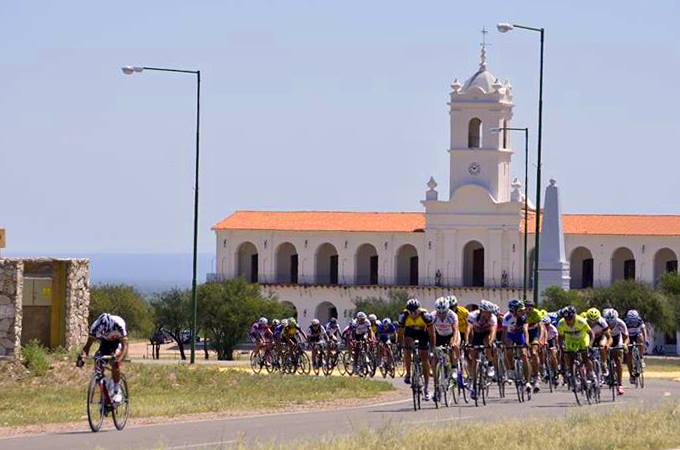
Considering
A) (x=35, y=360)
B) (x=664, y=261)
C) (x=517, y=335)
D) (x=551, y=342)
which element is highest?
(x=664, y=261)

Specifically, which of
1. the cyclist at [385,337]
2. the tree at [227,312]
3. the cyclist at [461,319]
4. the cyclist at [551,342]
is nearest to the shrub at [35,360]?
the cyclist at [461,319]

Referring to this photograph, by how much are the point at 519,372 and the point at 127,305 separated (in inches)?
3166

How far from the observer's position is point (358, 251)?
12912 centimetres

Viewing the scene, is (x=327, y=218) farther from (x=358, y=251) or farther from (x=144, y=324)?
(x=144, y=324)

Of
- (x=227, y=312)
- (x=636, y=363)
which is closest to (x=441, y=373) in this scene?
(x=636, y=363)

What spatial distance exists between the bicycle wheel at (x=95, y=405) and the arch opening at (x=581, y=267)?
317 ft

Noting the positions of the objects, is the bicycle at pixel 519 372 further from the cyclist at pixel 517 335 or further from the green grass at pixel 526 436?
the green grass at pixel 526 436

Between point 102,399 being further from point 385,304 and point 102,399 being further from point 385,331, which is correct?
point 385,304

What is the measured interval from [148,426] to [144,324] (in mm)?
86885

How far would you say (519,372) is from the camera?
111ft

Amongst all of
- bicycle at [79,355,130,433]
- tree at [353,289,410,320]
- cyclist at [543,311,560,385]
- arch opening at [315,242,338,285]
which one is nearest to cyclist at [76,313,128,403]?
bicycle at [79,355,130,433]

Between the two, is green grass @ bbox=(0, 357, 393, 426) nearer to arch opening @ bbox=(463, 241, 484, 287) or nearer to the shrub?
the shrub

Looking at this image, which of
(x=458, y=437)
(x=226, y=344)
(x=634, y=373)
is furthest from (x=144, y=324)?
(x=458, y=437)

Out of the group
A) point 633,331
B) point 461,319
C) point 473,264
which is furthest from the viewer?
point 473,264
